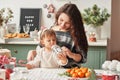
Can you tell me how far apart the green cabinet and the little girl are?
97 cm

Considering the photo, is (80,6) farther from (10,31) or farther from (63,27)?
(63,27)

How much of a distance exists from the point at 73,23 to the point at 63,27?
3.4 inches

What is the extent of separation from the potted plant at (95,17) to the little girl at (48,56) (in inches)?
42.7

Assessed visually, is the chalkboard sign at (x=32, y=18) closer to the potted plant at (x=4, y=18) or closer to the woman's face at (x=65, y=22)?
the potted plant at (x=4, y=18)

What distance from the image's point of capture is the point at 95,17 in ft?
10.9

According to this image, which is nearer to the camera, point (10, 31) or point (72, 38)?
point (72, 38)

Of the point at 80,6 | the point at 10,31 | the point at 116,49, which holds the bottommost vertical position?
the point at 116,49

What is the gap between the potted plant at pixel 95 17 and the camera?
3329 mm

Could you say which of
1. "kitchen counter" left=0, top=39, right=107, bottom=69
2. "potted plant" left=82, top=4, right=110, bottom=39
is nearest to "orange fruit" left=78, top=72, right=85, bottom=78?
"kitchen counter" left=0, top=39, right=107, bottom=69

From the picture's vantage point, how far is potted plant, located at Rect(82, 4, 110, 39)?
3.33 meters

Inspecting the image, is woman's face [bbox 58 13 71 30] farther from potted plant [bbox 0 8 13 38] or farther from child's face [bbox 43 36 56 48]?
potted plant [bbox 0 8 13 38]

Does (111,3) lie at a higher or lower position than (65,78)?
higher

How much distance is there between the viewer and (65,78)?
1.84 metres

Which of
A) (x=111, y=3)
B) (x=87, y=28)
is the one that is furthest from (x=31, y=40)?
(x=111, y=3)
